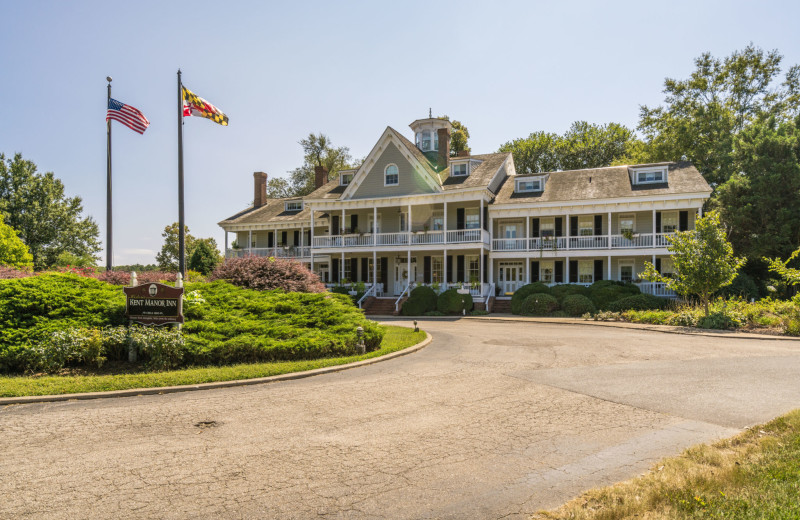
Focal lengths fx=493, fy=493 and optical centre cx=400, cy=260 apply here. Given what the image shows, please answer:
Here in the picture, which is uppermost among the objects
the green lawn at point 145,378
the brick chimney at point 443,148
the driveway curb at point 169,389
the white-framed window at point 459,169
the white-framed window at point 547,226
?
the brick chimney at point 443,148

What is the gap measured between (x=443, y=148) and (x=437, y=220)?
5.82 metres

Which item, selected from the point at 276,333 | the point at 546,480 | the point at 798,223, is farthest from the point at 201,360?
the point at 798,223

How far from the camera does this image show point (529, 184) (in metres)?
33.7

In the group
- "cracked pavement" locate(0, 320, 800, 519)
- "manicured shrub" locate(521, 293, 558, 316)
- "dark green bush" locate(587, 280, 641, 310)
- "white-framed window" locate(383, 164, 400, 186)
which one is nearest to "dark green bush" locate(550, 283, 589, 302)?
"dark green bush" locate(587, 280, 641, 310)

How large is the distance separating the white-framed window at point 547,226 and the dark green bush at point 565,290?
585 cm

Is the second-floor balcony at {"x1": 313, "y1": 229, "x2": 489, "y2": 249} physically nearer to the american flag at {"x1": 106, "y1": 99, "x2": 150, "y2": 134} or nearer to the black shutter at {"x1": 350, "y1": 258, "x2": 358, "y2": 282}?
the black shutter at {"x1": 350, "y1": 258, "x2": 358, "y2": 282}


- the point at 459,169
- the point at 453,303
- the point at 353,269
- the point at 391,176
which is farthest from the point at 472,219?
the point at 353,269

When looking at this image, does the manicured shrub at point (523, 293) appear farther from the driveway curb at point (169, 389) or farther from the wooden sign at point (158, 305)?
the wooden sign at point (158, 305)

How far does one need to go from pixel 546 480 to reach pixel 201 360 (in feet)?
26.0

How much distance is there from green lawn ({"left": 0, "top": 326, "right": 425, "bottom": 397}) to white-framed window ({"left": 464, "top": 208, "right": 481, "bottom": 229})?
22537mm

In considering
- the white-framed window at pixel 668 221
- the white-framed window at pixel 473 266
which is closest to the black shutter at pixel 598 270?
the white-framed window at pixel 668 221

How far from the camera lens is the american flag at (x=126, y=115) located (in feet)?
60.2

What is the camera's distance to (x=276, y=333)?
1150 cm

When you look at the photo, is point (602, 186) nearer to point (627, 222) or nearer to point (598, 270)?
point (627, 222)
